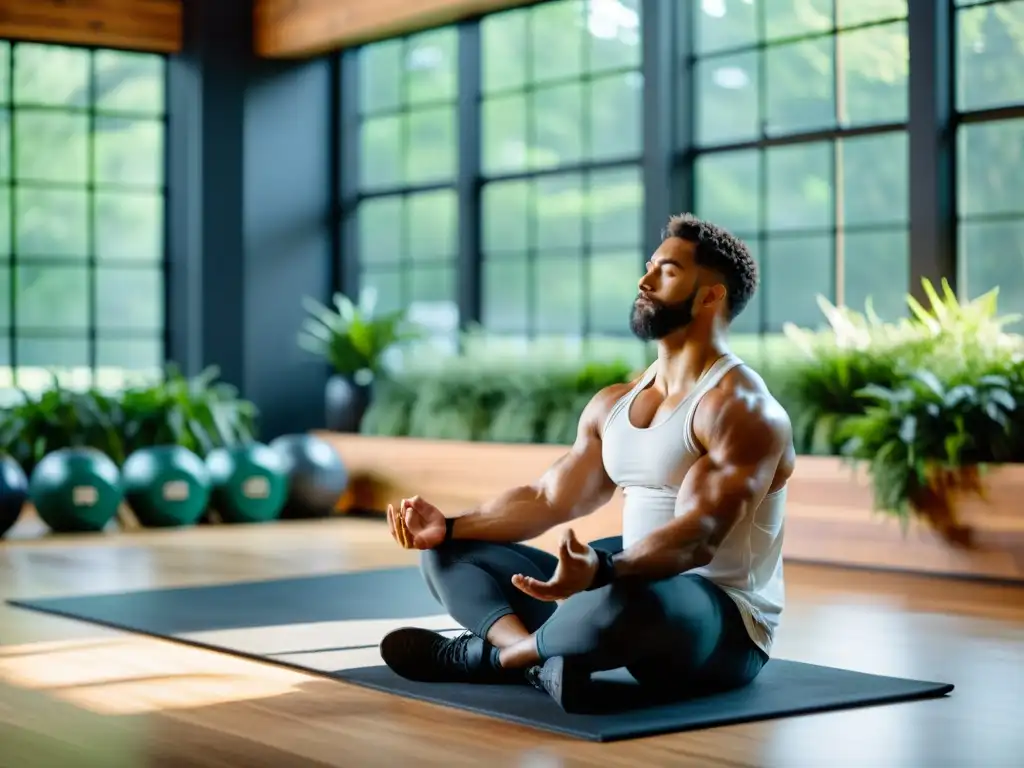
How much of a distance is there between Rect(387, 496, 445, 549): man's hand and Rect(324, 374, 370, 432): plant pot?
506 centimetres

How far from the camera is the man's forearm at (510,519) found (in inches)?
134

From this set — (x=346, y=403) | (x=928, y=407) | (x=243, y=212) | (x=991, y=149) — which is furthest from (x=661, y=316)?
(x=243, y=212)

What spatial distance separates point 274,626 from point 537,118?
4.43m

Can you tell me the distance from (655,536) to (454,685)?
0.65 meters

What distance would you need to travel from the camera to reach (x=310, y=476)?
25.2 feet

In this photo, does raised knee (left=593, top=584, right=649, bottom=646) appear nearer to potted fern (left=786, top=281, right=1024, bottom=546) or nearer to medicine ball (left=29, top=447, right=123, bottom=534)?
potted fern (left=786, top=281, right=1024, bottom=546)

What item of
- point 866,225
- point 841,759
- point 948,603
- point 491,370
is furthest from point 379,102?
point 841,759

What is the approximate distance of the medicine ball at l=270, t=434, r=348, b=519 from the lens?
25.2ft

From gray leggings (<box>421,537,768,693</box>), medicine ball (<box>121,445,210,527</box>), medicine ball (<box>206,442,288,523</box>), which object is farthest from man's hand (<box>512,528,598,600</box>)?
medicine ball (<box>206,442,288,523</box>)

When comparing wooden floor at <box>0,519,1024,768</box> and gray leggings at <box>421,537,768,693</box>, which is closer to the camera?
wooden floor at <box>0,519,1024,768</box>

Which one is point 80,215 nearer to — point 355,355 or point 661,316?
point 355,355

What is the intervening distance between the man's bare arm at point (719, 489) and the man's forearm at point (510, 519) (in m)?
0.44

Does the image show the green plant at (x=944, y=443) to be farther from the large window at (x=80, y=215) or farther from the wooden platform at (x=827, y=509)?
the large window at (x=80, y=215)

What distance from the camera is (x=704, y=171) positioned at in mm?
7367
